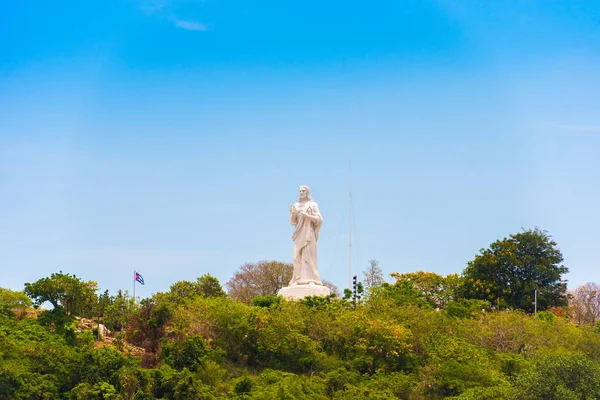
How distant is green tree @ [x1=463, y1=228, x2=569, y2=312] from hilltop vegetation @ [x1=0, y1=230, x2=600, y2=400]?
9214 millimetres

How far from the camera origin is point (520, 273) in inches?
2104

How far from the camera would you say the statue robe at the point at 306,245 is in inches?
1714

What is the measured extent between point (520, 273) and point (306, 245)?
1593cm

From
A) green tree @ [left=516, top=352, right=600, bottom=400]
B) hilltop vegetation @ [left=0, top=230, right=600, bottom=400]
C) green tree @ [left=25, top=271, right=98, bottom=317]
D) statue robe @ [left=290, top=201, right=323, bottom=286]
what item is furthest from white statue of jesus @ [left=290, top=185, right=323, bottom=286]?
green tree @ [left=516, top=352, right=600, bottom=400]

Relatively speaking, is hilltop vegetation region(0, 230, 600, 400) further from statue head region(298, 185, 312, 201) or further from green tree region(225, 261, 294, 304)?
green tree region(225, 261, 294, 304)

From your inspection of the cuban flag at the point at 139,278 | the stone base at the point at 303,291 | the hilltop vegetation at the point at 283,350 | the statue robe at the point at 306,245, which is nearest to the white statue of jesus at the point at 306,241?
the statue robe at the point at 306,245

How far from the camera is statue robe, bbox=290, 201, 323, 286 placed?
43.5 meters

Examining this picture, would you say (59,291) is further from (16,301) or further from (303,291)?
(303,291)

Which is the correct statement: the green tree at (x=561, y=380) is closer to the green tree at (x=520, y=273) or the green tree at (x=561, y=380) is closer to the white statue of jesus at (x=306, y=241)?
the white statue of jesus at (x=306, y=241)

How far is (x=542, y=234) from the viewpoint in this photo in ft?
179

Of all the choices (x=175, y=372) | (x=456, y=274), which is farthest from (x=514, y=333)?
(x=456, y=274)

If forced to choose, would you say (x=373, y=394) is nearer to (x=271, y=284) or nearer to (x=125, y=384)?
(x=125, y=384)

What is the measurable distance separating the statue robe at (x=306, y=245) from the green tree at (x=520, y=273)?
1345cm

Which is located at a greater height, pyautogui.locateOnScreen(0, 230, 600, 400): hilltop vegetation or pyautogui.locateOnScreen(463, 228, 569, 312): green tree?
pyautogui.locateOnScreen(463, 228, 569, 312): green tree
